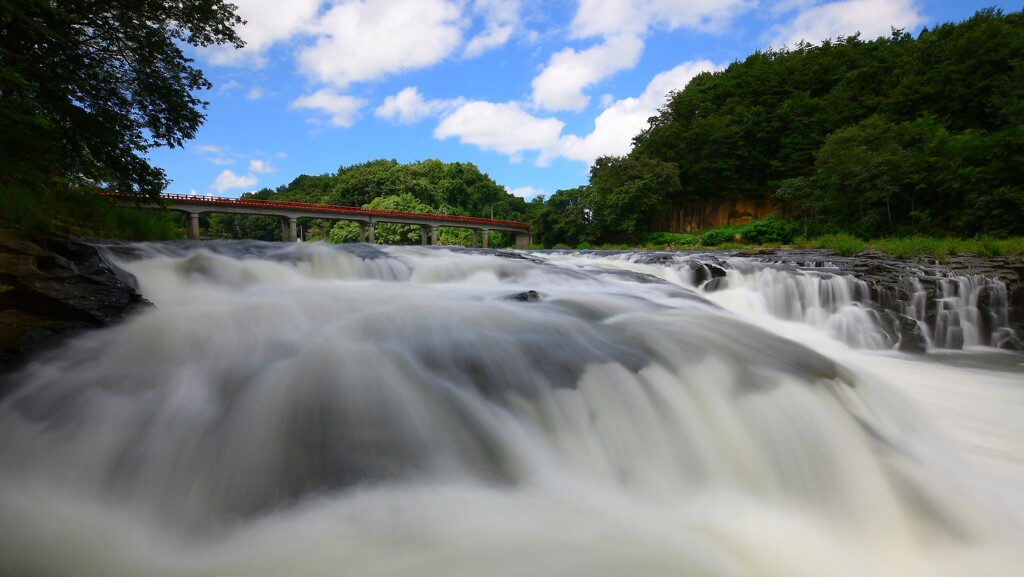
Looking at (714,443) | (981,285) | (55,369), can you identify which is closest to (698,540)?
(714,443)

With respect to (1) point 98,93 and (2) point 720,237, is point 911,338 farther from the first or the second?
(2) point 720,237

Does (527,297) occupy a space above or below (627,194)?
below

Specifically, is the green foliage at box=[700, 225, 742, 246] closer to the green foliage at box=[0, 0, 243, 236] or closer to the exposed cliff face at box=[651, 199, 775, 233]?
the exposed cliff face at box=[651, 199, 775, 233]

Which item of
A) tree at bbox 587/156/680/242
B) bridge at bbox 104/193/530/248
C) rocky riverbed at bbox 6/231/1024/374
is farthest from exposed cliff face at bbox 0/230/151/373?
tree at bbox 587/156/680/242

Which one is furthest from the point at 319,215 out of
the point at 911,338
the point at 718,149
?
the point at 911,338

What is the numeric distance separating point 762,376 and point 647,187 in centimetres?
4044

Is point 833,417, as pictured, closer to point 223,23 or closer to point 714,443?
point 714,443

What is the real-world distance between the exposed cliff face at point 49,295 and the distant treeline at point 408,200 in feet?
189

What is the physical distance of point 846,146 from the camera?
92.2 ft

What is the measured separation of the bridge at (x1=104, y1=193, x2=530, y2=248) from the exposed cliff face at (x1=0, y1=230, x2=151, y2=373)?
29.2m

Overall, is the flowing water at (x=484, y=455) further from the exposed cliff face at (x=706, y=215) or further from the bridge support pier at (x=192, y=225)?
the exposed cliff face at (x=706, y=215)

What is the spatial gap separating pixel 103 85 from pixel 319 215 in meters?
41.2


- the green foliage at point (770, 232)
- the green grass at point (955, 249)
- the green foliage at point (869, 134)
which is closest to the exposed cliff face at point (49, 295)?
the green grass at point (955, 249)

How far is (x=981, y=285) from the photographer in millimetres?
7773
